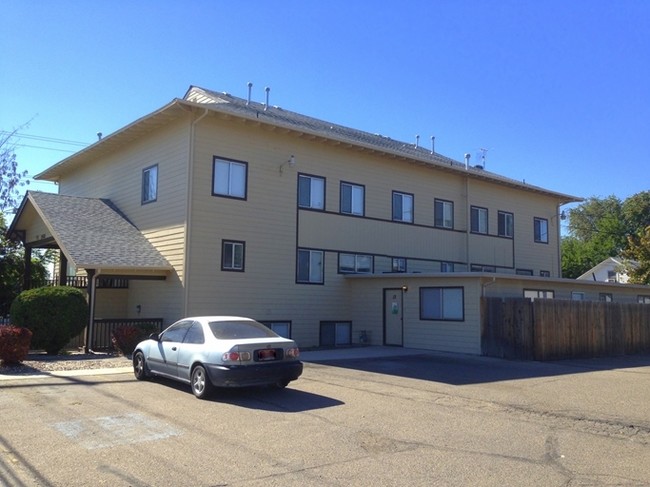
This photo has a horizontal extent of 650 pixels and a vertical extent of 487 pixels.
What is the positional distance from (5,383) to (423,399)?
815 cm

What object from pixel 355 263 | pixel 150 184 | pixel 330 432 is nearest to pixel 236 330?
pixel 330 432

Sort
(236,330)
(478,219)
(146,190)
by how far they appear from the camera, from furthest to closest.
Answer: (478,219) < (146,190) < (236,330)

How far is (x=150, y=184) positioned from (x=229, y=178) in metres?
3.43

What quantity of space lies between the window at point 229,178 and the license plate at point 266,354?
33.2 feet

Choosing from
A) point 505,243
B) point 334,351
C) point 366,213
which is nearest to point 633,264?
point 505,243

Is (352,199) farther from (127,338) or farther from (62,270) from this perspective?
(62,270)

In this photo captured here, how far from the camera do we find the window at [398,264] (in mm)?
24812

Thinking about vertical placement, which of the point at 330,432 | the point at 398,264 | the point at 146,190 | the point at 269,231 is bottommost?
the point at 330,432

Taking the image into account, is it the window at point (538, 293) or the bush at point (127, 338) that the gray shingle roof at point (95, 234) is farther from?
the window at point (538, 293)

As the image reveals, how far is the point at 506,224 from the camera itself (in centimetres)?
→ 3025

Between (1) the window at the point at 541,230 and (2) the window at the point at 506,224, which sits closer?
(2) the window at the point at 506,224

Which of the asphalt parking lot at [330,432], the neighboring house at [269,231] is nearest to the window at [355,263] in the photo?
the neighboring house at [269,231]

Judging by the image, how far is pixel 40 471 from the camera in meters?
6.16

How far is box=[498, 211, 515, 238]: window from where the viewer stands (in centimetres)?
2999
